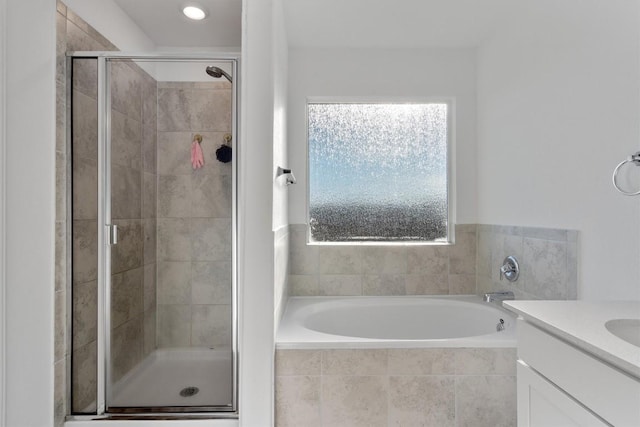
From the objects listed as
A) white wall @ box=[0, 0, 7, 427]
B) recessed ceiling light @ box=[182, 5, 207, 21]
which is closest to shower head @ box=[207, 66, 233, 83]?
recessed ceiling light @ box=[182, 5, 207, 21]

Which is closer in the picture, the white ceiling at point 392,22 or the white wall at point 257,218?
the white wall at point 257,218

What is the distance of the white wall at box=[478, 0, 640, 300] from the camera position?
129 centimetres

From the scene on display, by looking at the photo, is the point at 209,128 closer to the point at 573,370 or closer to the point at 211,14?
the point at 211,14

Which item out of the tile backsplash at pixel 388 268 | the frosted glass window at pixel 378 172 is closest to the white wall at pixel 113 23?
the frosted glass window at pixel 378 172

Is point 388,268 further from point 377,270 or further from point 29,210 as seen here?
point 29,210

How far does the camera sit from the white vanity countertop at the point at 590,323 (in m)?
0.64

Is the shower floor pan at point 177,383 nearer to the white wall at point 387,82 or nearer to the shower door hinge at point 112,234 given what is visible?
the shower door hinge at point 112,234

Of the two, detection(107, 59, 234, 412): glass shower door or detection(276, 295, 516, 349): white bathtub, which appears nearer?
detection(107, 59, 234, 412): glass shower door

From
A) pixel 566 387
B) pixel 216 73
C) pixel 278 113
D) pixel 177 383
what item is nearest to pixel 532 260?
pixel 566 387

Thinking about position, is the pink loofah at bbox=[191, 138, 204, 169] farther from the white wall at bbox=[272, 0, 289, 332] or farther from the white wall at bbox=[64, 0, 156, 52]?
the white wall at bbox=[64, 0, 156, 52]

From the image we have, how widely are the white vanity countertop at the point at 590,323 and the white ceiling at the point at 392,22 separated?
1785mm

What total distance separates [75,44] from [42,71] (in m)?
0.28

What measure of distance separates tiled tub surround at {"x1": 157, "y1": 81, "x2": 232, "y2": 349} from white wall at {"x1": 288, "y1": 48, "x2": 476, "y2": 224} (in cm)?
53

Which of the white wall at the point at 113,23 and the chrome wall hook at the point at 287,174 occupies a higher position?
the white wall at the point at 113,23
